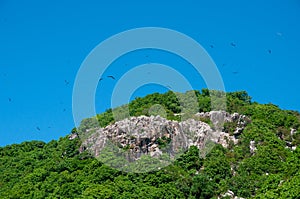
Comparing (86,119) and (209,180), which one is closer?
(209,180)

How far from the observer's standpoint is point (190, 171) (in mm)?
85875

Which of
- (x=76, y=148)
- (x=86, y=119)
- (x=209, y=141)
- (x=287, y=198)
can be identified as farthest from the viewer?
(x=86, y=119)

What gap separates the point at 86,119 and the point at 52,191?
21.3 meters

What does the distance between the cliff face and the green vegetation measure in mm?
1078

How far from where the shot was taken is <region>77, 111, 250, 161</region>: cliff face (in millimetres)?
88500

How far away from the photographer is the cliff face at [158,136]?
88500 millimetres

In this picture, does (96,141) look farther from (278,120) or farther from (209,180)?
(278,120)

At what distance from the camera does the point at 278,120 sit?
9438 cm

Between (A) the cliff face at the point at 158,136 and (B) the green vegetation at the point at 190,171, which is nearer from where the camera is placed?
(B) the green vegetation at the point at 190,171

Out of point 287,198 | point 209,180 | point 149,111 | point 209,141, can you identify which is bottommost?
point 287,198

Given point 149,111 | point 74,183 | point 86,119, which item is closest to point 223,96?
point 149,111

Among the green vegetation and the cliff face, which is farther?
the cliff face

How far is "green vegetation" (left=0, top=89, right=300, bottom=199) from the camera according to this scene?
259 feet

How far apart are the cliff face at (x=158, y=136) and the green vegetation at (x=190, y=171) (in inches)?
42.4
